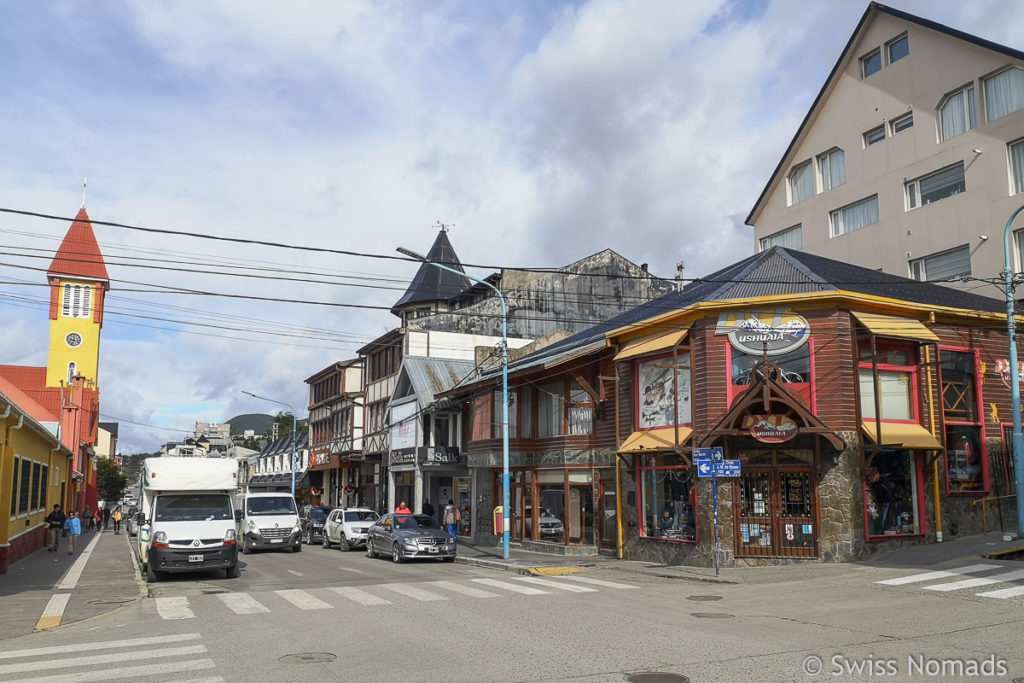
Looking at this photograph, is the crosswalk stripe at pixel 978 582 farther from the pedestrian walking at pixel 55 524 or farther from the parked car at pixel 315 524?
the pedestrian walking at pixel 55 524

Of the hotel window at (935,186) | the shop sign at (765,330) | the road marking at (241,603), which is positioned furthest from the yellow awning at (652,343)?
the hotel window at (935,186)

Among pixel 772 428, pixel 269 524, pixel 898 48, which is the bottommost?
pixel 269 524

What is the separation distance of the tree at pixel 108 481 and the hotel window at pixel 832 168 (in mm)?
75138

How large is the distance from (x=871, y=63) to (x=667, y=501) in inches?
903

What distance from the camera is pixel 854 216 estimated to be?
35219 millimetres

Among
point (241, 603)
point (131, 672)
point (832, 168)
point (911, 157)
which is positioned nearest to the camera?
point (131, 672)

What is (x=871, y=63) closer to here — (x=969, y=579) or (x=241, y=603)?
(x=969, y=579)

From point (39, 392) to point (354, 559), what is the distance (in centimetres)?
3601

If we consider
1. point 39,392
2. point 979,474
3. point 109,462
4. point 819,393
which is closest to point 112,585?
point 819,393

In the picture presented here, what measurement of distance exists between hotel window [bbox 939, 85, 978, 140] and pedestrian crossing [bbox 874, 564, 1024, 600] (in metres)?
19.4

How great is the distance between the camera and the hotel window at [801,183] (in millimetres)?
37750

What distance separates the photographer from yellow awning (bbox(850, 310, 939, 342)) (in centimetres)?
2006

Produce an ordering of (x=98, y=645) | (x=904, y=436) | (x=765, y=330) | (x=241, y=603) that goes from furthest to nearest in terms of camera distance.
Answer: (x=765, y=330), (x=904, y=436), (x=241, y=603), (x=98, y=645)

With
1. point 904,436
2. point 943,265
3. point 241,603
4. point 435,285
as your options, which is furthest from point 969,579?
point 435,285
